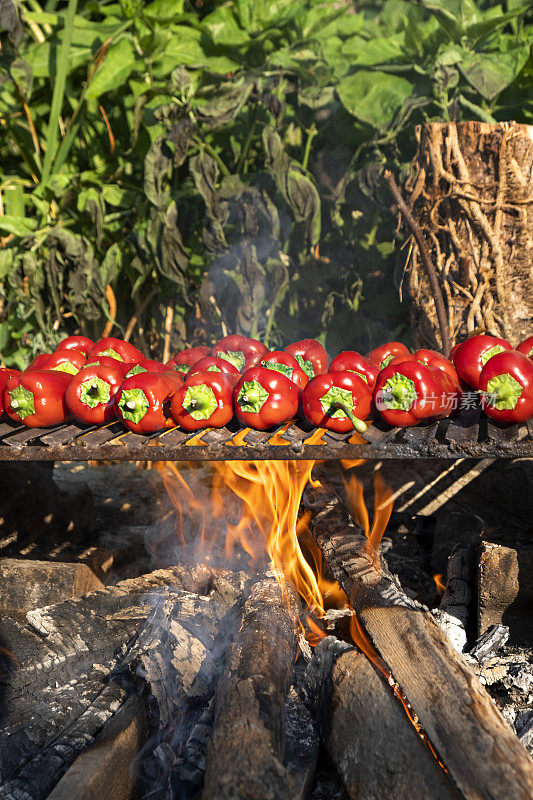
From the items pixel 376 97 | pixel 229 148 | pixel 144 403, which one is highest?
pixel 376 97

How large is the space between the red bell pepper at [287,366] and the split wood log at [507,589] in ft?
3.26

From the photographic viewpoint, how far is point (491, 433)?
179cm

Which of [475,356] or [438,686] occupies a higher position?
[475,356]

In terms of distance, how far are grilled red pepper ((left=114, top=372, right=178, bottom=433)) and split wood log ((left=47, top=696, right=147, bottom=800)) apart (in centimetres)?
89

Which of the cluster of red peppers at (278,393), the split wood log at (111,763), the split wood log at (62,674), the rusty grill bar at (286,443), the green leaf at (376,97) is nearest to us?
the split wood log at (111,763)

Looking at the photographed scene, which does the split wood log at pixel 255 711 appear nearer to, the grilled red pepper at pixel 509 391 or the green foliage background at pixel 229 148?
the grilled red pepper at pixel 509 391

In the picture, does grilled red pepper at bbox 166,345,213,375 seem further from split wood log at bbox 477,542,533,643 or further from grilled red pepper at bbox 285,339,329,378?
split wood log at bbox 477,542,533,643

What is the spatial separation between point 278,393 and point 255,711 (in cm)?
99

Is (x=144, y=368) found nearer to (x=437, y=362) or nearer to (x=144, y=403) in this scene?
(x=144, y=403)

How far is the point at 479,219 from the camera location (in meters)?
2.94

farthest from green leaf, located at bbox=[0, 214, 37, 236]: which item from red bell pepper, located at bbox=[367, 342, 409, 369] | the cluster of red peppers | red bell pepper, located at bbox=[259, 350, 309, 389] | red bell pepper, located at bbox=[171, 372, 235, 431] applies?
red bell pepper, located at bbox=[367, 342, 409, 369]

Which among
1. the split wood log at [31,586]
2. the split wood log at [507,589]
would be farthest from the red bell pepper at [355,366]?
the split wood log at [31,586]

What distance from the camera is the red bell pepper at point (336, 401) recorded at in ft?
6.31

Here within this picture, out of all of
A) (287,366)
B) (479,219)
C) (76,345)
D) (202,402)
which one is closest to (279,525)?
(287,366)
